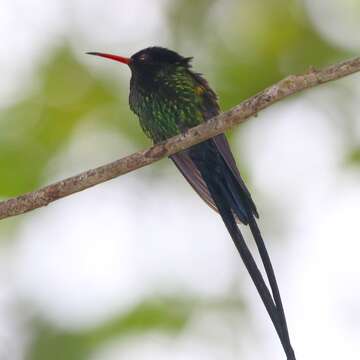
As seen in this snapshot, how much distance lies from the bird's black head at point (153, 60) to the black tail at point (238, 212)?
2.08 ft

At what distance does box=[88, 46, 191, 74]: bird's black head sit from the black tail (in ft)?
2.08

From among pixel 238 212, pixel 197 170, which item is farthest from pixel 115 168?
pixel 197 170

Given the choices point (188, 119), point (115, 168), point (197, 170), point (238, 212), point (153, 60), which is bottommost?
point (238, 212)

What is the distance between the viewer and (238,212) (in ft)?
17.0

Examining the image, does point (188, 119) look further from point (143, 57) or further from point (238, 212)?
point (238, 212)

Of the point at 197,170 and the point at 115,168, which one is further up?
the point at 115,168

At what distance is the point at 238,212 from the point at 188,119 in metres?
0.79

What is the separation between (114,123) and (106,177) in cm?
247

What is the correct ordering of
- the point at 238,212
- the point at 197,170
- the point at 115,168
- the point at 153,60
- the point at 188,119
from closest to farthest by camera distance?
the point at 115,168
the point at 238,212
the point at 197,170
the point at 188,119
the point at 153,60

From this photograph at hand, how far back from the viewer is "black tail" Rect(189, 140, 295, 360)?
450cm

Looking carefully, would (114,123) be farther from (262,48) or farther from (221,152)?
(221,152)

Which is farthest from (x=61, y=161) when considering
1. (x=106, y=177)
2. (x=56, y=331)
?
(x=106, y=177)

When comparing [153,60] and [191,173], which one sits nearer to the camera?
[191,173]

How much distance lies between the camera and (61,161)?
706cm
